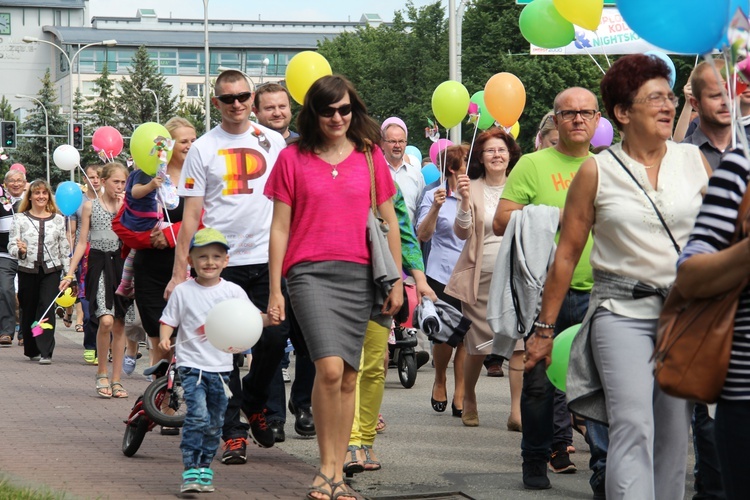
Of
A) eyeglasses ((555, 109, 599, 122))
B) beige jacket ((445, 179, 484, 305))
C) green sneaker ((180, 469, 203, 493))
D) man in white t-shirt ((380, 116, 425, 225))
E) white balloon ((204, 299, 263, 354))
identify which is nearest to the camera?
white balloon ((204, 299, 263, 354))

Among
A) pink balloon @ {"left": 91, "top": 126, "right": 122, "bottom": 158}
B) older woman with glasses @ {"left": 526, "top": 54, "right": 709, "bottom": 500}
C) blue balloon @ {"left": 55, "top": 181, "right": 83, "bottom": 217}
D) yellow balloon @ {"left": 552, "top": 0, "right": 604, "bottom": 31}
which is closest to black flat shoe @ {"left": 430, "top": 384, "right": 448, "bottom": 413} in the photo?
yellow balloon @ {"left": 552, "top": 0, "right": 604, "bottom": 31}

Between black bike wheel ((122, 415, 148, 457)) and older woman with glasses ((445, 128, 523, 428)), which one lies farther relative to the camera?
older woman with glasses ((445, 128, 523, 428))

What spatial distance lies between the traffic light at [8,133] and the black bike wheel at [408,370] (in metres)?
40.5

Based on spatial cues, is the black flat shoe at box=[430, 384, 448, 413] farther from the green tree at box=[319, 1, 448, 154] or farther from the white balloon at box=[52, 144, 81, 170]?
the green tree at box=[319, 1, 448, 154]

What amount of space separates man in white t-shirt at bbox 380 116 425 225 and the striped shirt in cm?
742

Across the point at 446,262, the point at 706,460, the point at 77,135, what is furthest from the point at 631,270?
the point at 77,135

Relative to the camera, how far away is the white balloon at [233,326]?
650 cm

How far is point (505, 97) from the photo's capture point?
1062cm

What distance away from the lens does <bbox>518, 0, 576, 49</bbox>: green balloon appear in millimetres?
10031

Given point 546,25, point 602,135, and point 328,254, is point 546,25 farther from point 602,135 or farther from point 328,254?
point 328,254

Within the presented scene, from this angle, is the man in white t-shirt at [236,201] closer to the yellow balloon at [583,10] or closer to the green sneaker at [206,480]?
the green sneaker at [206,480]

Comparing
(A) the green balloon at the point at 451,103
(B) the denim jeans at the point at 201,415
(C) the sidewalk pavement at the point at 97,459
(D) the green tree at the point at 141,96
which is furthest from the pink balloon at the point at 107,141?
(D) the green tree at the point at 141,96

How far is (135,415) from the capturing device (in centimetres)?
801

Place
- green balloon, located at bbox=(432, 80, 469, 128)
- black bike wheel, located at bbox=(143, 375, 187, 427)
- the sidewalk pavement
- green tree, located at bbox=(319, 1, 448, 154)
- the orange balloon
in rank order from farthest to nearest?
green tree, located at bbox=(319, 1, 448, 154) < green balloon, located at bbox=(432, 80, 469, 128) < the orange balloon < black bike wheel, located at bbox=(143, 375, 187, 427) < the sidewalk pavement
